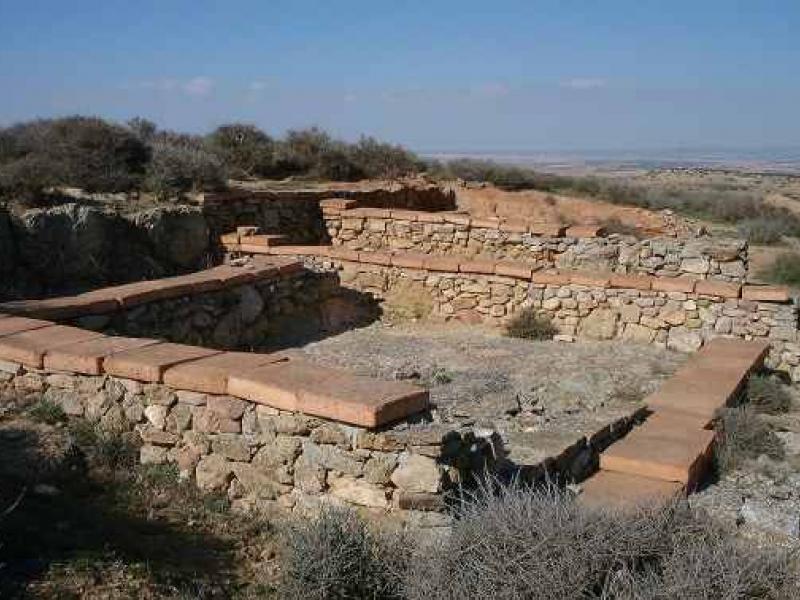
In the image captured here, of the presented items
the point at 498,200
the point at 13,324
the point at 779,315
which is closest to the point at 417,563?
the point at 13,324

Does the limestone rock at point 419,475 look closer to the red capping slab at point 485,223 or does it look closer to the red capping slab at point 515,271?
the red capping slab at point 515,271

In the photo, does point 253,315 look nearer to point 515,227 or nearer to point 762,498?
point 515,227

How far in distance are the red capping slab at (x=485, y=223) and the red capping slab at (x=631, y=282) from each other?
2.51 meters

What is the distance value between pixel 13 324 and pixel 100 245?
408 cm

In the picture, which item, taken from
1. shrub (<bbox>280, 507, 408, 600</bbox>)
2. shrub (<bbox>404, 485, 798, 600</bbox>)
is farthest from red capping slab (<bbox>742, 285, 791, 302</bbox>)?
shrub (<bbox>280, 507, 408, 600</bbox>)

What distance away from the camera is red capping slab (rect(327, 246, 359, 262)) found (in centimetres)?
1085

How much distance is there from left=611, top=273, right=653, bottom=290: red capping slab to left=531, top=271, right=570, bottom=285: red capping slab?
22.3 inches

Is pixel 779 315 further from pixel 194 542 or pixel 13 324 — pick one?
pixel 13 324

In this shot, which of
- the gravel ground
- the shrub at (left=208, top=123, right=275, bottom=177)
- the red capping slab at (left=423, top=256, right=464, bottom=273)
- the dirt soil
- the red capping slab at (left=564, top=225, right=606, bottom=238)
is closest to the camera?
A: the gravel ground

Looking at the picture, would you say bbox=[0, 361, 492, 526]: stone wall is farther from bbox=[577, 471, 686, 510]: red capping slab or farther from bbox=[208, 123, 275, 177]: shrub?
bbox=[208, 123, 275, 177]: shrub

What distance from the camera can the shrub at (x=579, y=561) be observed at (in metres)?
3.18

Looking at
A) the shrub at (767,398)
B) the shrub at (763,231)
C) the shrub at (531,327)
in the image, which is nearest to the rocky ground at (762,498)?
the shrub at (767,398)

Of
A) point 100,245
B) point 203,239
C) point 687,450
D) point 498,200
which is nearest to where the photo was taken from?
point 687,450

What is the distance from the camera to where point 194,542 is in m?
4.18
